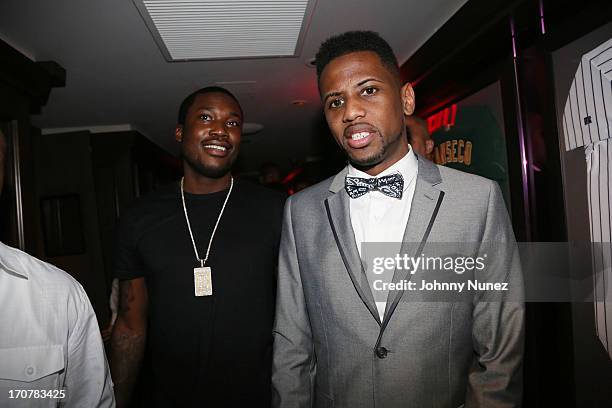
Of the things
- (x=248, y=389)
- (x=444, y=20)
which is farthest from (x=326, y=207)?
(x=444, y=20)

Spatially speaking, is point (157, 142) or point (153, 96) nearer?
point (153, 96)

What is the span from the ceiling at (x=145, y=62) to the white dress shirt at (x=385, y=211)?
1543 mm

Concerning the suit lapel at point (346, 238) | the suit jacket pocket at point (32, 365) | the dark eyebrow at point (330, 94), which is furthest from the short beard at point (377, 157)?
the suit jacket pocket at point (32, 365)

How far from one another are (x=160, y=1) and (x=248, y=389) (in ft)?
7.29

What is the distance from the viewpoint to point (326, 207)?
1.62m

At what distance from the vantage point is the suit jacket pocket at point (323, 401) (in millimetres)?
1465

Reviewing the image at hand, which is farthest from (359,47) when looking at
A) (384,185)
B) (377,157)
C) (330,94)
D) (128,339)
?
(128,339)

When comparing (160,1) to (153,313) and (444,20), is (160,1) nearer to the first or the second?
(153,313)

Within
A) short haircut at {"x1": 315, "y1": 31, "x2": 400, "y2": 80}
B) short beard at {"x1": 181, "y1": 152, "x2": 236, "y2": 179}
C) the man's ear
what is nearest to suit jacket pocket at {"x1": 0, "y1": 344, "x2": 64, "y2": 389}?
short beard at {"x1": 181, "y1": 152, "x2": 236, "y2": 179}

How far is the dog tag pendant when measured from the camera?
77.7 inches

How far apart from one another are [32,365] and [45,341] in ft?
0.26

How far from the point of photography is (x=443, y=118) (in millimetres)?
3709

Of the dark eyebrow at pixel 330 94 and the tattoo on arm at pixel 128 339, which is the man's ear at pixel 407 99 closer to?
the dark eyebrow at pixel 330 94

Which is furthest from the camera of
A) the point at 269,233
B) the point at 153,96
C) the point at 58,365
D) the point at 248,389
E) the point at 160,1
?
the point at 153,96
